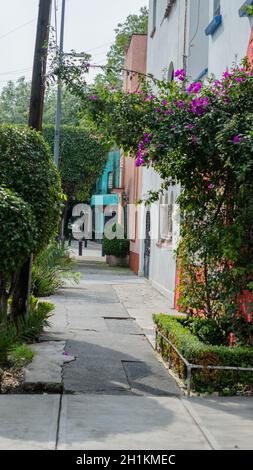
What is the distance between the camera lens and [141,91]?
29.0 ft

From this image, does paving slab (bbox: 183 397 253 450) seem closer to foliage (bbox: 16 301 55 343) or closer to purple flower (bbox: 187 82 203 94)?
foliage (bbox: 16 301 55 343)

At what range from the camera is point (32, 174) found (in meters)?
9.54

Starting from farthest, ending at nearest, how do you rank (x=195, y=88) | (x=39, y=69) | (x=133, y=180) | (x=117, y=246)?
(x=117, y=246)
(x=133, y=180)
(x=39, y=69)
(x=195, y=88)

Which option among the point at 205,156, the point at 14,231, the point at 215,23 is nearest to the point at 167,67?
the point at 215,23

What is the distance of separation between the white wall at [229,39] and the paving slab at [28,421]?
5414 millimetres

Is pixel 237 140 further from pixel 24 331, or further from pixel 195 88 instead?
pixel 24 331

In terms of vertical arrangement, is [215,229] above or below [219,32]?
below

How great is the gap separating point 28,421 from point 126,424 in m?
0.83

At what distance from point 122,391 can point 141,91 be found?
11.9ft

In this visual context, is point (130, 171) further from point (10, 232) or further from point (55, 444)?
point (55, 444)

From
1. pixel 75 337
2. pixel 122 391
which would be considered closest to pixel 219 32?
pixel 75 337

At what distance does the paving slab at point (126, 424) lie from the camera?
18.2 ft

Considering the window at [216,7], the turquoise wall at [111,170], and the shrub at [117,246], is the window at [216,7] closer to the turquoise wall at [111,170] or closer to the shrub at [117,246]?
the shrub at [117,246]

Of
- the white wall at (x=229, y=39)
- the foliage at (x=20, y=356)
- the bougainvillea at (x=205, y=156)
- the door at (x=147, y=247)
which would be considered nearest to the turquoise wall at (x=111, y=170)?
the door at (x=147, y=247)
